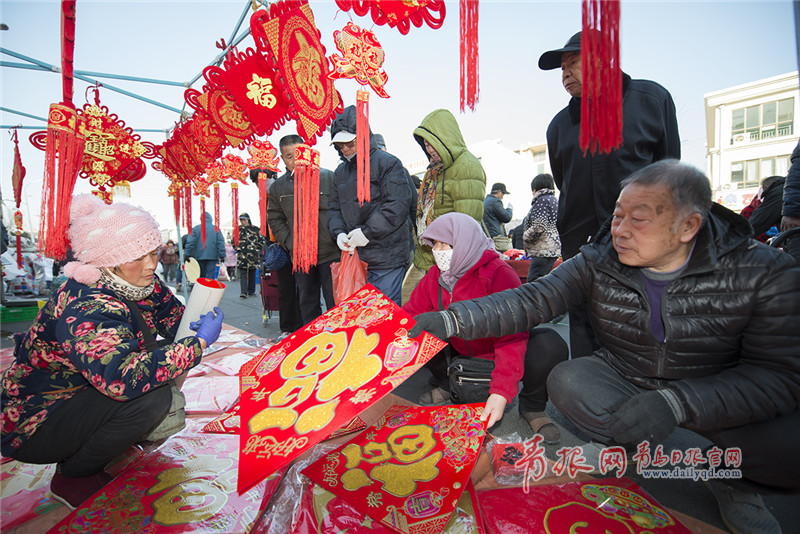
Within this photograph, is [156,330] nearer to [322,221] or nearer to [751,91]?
[322,221]

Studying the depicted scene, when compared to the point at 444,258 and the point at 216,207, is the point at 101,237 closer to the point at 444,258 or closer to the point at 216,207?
the point at 444,258

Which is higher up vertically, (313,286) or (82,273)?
(82,273)

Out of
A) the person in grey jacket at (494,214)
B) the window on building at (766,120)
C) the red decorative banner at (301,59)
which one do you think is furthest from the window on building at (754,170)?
the red decorative banner at (301,59)

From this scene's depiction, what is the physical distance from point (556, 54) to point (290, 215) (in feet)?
7.65

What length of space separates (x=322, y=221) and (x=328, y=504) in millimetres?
2340

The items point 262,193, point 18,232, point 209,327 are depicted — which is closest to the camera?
point 209,327

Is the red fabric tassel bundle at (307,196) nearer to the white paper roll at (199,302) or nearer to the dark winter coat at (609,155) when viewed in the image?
the white paper roll at (199,302)

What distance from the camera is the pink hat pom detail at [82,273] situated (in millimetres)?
1354

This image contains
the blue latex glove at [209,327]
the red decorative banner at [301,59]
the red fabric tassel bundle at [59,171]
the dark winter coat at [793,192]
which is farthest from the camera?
the red fabric tassel bundle at [59,171]

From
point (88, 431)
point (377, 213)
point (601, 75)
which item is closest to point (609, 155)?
point (601, 75)

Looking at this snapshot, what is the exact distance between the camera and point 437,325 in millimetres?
1263

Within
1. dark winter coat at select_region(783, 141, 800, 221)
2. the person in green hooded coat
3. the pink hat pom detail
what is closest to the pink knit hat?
the pink hat pom detail

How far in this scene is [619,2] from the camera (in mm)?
816

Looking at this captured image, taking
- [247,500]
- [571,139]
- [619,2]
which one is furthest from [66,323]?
[571,139]
